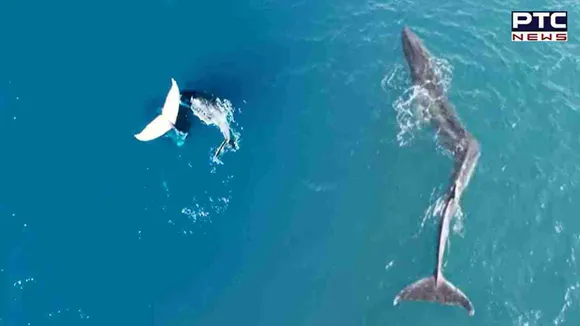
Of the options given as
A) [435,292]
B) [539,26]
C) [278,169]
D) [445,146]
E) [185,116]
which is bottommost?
[435,292]

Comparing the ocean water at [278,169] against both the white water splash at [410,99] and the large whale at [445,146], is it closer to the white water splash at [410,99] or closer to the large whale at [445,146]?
the white water splash at [410,99]

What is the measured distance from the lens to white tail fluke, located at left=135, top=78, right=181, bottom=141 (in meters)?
40.7

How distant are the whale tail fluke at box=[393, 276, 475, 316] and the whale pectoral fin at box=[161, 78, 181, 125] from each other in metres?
19.0

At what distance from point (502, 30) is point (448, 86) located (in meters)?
7.65

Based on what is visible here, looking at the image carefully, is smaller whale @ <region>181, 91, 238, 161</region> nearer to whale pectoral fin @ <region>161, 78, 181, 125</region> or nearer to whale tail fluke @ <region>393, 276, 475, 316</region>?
whale pectoral fin @ <region>161, 78, 181, 125</region>

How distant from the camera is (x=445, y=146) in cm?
3841

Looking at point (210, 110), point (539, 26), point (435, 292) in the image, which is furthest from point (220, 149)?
point (539, 26)

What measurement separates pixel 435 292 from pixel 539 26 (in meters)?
24.1

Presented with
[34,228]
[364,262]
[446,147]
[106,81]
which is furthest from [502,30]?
[34,228]

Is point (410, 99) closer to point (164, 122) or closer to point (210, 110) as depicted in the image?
point (210, 110)

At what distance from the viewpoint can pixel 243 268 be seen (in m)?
35.2

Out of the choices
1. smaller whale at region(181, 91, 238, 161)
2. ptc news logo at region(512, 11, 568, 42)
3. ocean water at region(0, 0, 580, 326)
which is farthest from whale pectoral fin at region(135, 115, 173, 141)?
ptc news logo at region(512, 11, 568, 42)

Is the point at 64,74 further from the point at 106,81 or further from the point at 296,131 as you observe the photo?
the point at 296,131

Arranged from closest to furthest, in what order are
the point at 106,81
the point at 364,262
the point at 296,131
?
1. the point at 364,262
2. the point at 296,131
3. the point at 106,81
